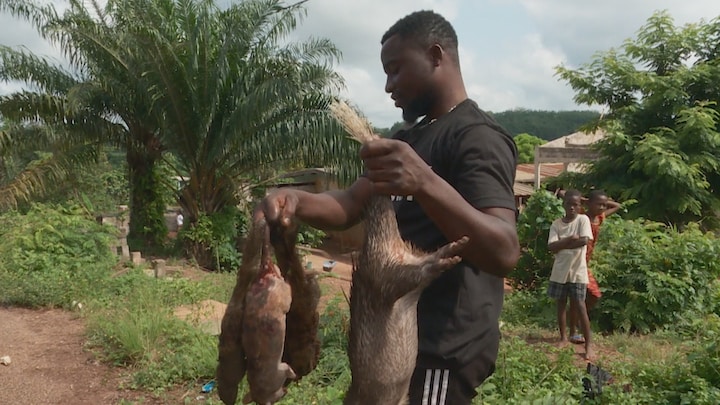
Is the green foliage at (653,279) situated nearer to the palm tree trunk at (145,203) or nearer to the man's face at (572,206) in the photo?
the man's face at (572,206)

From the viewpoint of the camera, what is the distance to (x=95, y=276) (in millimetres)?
8117

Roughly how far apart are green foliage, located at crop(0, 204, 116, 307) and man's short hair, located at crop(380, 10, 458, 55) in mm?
7202

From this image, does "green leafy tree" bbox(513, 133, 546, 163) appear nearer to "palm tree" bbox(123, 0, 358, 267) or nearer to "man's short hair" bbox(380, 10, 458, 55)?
"palm tree" bbox(123, 0, 358, 267)

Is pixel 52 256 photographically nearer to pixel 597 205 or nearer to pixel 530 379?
pixel 530 379

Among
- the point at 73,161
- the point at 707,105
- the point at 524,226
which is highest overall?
the point at 707,105

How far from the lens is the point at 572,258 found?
19.8 feet

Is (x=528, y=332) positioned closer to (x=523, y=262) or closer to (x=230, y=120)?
(x=523, y=262)

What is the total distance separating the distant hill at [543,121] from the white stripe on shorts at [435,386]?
5163cm

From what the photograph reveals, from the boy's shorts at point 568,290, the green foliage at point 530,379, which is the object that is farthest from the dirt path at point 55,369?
the boy's shorts at point 568,290

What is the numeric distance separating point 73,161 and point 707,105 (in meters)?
13.7

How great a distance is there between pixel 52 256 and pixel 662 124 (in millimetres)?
12857

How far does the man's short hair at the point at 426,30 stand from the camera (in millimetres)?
1522

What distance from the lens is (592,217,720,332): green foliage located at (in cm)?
712

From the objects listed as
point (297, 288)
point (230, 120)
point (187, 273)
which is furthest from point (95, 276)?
point (297, 288)
